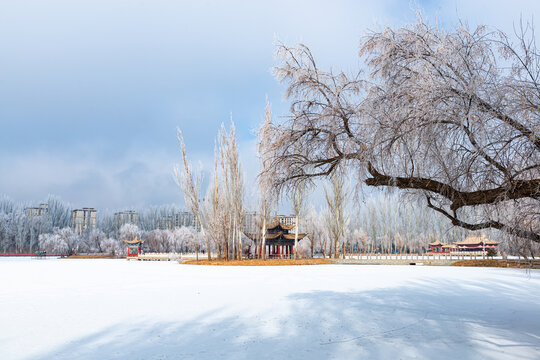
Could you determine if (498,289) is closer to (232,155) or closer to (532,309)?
(532,309)

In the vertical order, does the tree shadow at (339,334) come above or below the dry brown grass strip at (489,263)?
above

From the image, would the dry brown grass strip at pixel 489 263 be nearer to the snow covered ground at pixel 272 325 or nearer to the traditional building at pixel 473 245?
the snow covered ground at pixel 272 325

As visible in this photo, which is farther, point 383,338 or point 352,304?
point 352,304

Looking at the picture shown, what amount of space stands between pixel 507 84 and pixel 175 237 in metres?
56.1

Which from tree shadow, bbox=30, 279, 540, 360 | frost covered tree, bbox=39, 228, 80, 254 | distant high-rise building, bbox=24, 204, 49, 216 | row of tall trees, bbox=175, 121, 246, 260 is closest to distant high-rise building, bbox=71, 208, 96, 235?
distant high-rise building, bbox=24, 204, 49, 216

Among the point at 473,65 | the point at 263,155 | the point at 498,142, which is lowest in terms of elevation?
the point at 498,142

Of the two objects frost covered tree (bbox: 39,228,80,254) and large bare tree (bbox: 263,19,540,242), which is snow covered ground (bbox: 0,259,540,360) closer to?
large bare tree (bbox: 263,19,540,242)

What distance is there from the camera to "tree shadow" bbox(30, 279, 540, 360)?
4.37m

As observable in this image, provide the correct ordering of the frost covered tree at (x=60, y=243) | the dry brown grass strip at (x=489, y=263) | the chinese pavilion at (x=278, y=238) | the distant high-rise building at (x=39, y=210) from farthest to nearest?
the distant high-rise building at (x=39, y=210) → the frost covered tree at (x=60, y=243) → the chinese pavilion at (x=278, y=238) → the dry brown grass strip at (x=489, y=263)

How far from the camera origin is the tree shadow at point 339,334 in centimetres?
437

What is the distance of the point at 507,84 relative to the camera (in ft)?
13.2

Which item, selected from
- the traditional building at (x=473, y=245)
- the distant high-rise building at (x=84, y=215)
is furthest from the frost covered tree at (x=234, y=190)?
the distant high-rise building at (x=84, y=215)

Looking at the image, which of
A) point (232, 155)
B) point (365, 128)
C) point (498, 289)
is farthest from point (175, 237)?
point (365, 128)

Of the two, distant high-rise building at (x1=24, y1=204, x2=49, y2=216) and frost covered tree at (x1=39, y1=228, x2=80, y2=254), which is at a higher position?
distant high-rise building at (x1=24, y1=204, x2=49, y2=216)
